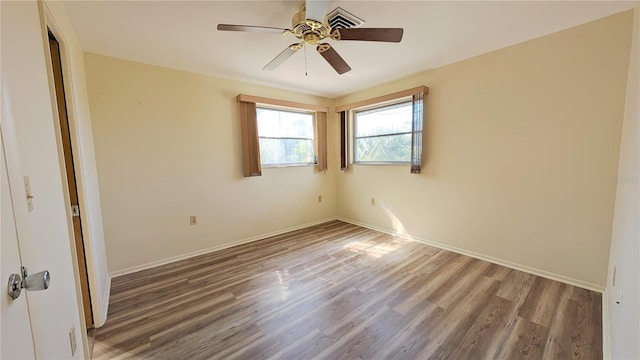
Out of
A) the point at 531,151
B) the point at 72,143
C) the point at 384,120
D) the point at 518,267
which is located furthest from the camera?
A: the point at 384,120

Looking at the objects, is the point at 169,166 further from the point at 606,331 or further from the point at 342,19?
the point at 606,331

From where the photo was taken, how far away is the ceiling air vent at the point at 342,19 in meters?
1.71

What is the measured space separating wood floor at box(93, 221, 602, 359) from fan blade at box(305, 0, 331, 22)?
2181 millimetres

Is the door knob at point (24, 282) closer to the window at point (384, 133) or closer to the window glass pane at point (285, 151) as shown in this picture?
the window glass pane at point (285, 151)

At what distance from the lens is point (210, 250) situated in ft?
10.7

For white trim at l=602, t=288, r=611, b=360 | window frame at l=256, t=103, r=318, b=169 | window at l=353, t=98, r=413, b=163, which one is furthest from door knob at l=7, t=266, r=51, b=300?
window at l=353, t=98, r=413, b=163

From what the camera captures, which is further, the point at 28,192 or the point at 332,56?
the point at 332,56

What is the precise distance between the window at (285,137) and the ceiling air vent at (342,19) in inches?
80.6

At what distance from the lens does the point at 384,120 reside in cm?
385

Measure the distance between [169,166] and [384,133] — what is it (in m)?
2.99

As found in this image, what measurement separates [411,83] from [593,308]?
286 centimetres

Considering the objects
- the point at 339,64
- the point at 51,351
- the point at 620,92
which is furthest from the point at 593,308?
the point at 51,351

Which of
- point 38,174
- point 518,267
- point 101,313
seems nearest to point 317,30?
point 38,174

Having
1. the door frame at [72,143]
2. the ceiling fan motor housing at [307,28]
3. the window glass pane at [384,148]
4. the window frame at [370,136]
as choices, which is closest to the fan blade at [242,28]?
the ceiling fan motor housing at [307,28]
